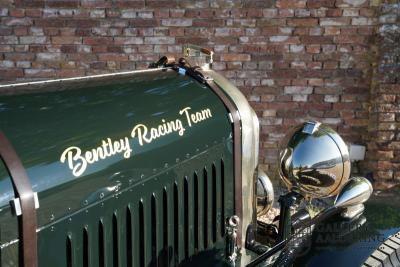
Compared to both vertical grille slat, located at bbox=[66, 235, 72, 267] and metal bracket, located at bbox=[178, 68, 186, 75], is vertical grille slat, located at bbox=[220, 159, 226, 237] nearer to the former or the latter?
metal bracket, located at bbox=[178, 68, 186, 75]

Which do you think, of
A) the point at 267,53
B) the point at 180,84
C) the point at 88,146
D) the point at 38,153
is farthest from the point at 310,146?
the point at 267,53

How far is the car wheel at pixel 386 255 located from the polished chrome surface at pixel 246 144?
58 centimetres

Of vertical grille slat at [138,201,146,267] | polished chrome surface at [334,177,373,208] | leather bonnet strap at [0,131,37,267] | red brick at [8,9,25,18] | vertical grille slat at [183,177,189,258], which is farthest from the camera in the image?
red brick at [8,9,25,18]

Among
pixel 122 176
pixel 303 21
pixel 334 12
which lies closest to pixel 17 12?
pixel 303 21

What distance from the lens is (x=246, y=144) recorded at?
7.29 ft

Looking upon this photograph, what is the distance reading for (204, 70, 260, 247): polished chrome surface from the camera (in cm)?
220

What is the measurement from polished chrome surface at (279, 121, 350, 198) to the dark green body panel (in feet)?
1.05

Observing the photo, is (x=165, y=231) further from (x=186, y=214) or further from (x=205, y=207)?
(x=205, y=207)

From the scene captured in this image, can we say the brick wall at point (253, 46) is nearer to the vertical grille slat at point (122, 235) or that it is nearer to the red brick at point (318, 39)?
the red brick at point (318, 39)

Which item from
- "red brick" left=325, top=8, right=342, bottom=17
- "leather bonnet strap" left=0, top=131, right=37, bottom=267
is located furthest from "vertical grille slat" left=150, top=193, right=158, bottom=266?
"red brick" left=325, top=8, right=342, bottom=17

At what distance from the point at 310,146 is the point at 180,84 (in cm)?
67

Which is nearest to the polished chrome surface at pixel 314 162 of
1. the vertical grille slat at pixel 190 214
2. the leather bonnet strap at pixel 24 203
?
the vertical grille slat at pixel 190 214

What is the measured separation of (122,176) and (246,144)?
2.61 ft

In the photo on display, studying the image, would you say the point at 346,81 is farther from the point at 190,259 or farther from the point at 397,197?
the point at 190,259
